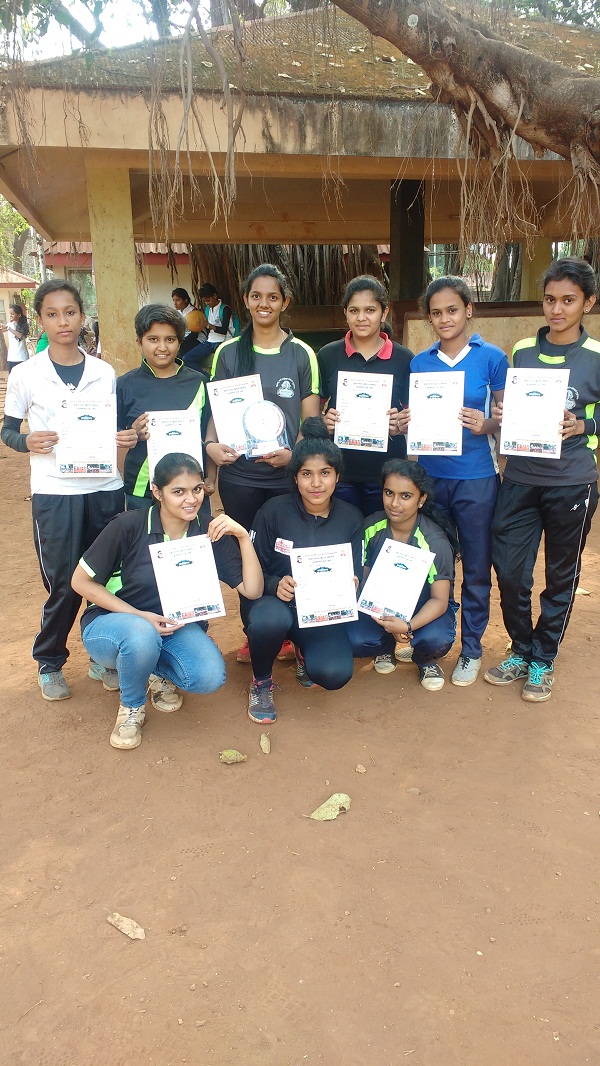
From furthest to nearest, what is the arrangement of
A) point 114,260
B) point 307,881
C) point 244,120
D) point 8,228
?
point 8,228 → point 114,260 → point 244,120 → point 307,881

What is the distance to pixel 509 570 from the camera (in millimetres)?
3371

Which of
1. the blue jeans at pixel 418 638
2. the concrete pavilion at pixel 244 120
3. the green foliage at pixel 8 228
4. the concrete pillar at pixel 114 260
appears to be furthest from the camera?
the green foliage at pixel 8 228

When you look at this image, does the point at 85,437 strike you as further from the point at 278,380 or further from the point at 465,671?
the point at 465,671

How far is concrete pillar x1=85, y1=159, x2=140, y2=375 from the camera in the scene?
6.11 meters

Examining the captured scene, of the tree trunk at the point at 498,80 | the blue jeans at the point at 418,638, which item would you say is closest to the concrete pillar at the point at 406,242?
the tree trunk at the point at 498,80

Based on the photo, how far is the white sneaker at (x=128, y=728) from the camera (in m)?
3.05

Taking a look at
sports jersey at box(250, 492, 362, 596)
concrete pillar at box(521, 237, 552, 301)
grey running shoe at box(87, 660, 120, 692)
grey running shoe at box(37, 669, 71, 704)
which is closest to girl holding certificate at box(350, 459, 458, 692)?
sports jersey at box(250, 492, 362, 596)

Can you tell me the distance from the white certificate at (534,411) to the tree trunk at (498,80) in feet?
6.07

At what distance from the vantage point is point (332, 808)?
268 centimetres

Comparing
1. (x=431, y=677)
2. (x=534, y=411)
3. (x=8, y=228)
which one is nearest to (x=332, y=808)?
(x=431, y=677)

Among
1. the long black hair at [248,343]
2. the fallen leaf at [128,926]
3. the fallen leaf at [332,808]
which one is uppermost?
the long black hair at [248,343]

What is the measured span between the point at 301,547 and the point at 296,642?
1.53 feet

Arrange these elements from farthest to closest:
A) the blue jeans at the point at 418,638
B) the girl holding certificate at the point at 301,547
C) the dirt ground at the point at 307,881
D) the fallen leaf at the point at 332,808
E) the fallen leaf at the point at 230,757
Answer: the blue jeans at the point at 418,638 → the girl holding certificate at the point at 301,547 → the fallen leaf at the point at 230,757 → the fallen leaf at the point at 332,808 → the dirt ground at the point at 307,881

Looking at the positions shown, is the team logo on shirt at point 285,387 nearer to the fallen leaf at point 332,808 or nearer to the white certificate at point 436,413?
the white certificate at point 436,413
